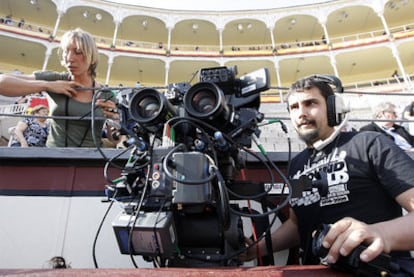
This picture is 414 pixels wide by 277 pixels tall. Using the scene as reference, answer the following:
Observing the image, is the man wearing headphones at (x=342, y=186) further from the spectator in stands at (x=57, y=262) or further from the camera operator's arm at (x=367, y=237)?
the spectator in stands at (x=57, y=262)

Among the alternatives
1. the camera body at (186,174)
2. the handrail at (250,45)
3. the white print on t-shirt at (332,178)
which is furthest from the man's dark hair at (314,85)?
the handrail at (250,45)

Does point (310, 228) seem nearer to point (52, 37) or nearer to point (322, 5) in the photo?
point (52, 37)

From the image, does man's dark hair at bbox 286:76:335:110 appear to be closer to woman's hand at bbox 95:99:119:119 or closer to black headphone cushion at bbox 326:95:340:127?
black headphone cushion at bbox 326:95:340:127

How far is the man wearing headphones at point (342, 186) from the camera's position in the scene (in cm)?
72

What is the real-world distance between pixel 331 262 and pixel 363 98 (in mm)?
15207

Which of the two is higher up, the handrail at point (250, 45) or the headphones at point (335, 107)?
the handrail at point (250, 45)

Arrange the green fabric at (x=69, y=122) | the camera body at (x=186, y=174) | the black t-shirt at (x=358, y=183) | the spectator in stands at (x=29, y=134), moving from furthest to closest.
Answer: the spectator in stands at (x=29, y=134) < the green fabric at (x=69, y=122) < the black t-shirt at (x=358, y=183) < the camera body at (x=186, y=174)

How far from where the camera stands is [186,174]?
2.60 ft

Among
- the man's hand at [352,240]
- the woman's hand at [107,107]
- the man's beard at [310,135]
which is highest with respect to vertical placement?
the woman's hand at [107,107]

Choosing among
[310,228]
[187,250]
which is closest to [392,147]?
[310,228]

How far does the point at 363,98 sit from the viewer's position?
13.7 metres

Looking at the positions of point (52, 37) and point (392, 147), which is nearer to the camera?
point (392, 147)

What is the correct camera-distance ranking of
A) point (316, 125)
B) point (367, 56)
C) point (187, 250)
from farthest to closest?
point (367, 56), point (316, 125), point (187, 250)

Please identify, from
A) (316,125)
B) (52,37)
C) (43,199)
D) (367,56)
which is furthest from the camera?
(367,56)
